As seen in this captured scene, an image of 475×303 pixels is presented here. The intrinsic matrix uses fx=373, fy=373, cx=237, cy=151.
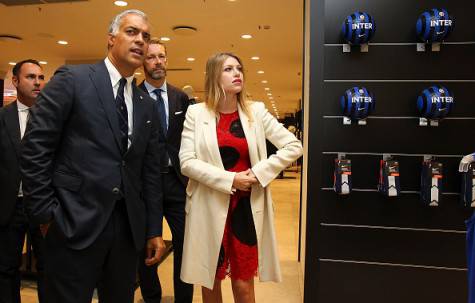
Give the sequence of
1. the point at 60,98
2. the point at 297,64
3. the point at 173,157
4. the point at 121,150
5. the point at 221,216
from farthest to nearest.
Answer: the point at 297,64, the point at 173,157, the point at 221,216, the point at 121,150, the point at 60,98

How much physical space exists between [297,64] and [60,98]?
10070 mm

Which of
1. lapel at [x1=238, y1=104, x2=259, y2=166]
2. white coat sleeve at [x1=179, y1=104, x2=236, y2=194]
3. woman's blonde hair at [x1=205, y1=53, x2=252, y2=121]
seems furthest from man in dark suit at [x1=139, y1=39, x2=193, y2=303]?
lapel at [x1=238, y1=104, x2=259, y2=166]

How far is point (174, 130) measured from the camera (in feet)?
8.11

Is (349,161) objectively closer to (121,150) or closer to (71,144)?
(121,150)

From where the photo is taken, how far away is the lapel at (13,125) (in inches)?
94.3

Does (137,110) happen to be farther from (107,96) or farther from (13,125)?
(13,125)

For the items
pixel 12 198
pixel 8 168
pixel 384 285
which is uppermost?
pixel 8 168

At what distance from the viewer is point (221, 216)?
6.64 feet

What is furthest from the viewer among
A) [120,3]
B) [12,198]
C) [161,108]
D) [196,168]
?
[120,3]

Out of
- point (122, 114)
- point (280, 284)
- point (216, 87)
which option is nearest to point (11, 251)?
point (122, 114)

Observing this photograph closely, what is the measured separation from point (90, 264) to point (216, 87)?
111 centimetres

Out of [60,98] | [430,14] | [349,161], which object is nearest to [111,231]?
[60,98]

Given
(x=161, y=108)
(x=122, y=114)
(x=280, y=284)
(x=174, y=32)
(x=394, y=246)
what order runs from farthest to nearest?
(x=174, y=32)
(x=280, y=284)
(x=394, y=246)
(x=161, y=108)
(x=122, y=114)

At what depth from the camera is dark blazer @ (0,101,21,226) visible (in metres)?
2.35
